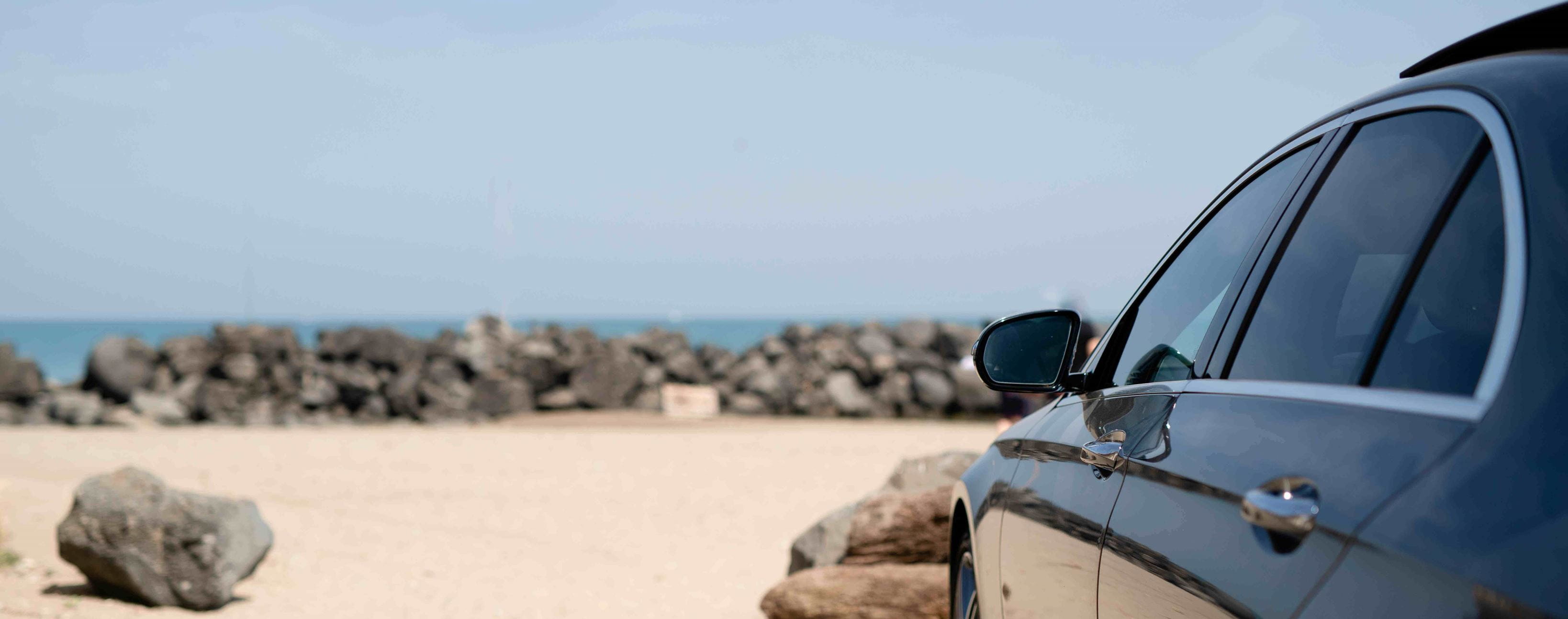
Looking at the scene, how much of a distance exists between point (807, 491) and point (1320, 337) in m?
10.1

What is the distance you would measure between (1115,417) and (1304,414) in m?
0.77

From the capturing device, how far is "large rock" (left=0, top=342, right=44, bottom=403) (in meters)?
19.6

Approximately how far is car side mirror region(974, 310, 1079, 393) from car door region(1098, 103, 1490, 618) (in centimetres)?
74

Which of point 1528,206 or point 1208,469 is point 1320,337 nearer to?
point 1208,469

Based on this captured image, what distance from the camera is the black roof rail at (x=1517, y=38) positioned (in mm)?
1431

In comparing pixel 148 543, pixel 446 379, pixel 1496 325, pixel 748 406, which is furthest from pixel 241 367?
pixel 1496 325

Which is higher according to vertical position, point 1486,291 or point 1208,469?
point 1486,291

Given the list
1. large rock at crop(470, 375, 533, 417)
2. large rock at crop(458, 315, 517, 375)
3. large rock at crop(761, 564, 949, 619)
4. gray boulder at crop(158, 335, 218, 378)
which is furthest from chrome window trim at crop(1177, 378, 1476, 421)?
gray boulder at crop(158, 335, 218, 378)

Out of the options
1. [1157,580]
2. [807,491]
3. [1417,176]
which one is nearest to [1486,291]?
[1417,176]

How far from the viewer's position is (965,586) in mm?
3371

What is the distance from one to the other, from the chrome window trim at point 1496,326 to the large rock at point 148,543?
5.95 metres

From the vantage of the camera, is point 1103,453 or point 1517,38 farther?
point 1103,453

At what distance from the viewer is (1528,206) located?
120 centimetres

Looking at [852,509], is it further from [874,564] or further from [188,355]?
[188,355]
